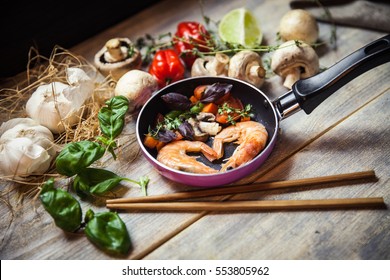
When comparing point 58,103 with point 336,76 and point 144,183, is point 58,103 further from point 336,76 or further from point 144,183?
point 336,76

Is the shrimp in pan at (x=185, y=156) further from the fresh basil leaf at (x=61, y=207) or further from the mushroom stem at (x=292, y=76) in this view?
the mushroom stem at (x=292, y=76)

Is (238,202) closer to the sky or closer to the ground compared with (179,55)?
closer to the ground

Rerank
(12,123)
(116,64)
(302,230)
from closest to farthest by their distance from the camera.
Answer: (302,230)
(12,123)
(116,64)

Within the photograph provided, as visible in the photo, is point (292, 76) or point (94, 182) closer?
point (94, 182)

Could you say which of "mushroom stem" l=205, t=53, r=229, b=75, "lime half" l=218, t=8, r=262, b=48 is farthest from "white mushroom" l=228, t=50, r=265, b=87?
"lime half" l=218, t=8, r=262, b=48

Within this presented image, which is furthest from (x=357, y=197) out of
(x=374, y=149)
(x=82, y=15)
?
(x=82, y=15)

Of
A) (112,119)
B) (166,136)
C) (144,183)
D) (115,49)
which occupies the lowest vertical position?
(144,183)

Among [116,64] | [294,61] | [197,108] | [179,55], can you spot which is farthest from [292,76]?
[116,64]
